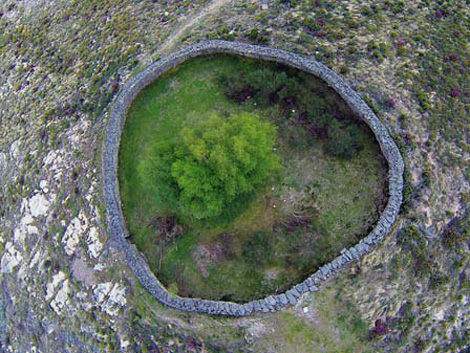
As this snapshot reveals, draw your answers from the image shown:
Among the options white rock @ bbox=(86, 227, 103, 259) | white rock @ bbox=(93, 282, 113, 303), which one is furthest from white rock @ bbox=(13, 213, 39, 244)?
Result: white rock @ bbox=(93, 282, 113, 303)

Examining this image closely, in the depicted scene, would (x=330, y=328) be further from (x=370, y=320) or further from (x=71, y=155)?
(x=71, y=155)

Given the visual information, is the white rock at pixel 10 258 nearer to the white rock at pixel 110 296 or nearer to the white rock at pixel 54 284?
the white rock at pixel 54 284

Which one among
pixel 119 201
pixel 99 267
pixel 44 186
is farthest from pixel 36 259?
pixel 119 201

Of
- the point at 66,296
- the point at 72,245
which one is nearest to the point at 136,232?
the point at 72,245

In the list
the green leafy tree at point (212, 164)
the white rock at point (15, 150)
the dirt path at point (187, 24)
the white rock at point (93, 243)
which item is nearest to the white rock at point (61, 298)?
the white rock at point (93, 243)

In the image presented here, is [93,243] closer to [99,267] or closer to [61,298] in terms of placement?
[99,267]

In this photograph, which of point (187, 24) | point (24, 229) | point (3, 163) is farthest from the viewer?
point (3, 163)

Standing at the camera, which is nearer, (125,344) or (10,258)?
(125,344)

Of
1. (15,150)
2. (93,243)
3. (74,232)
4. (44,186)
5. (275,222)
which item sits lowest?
(275,222)
